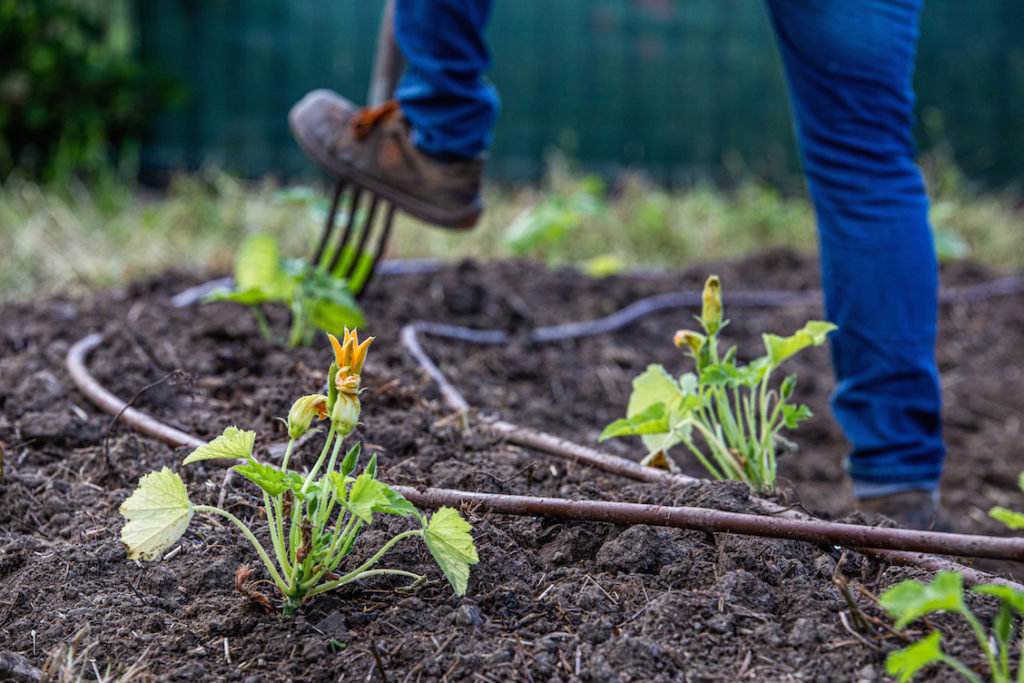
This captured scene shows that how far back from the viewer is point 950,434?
8.86 ft

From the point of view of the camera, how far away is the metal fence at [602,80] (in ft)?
18.2

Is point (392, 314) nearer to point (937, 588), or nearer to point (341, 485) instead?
point (341, 485)

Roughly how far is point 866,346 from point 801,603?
716 mm

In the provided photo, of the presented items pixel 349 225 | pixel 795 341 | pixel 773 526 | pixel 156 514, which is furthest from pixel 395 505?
pixel 349 225

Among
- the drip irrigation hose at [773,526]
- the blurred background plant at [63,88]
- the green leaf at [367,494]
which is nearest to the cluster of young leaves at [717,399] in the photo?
the drip irrigation hose at [773,526]

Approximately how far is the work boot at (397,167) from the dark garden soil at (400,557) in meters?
0.34

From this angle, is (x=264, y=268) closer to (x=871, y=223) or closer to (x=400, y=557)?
(x=400, y=557)

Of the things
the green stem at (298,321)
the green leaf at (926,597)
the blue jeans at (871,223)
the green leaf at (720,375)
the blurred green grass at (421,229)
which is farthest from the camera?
the blurred green grass at (421,229)

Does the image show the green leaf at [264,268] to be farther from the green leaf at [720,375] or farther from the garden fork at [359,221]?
the green leaf at [720,375]

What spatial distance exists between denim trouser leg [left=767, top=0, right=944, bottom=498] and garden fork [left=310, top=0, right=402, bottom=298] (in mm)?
1067

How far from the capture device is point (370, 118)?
2252mm

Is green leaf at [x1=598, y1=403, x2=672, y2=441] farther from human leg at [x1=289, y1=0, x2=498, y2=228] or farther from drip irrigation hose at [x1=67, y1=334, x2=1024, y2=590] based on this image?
human leg at [x1=289, y1=0, x2=498, y2=228]

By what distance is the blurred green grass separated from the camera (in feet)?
10.6

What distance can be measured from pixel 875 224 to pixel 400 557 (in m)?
1.04
